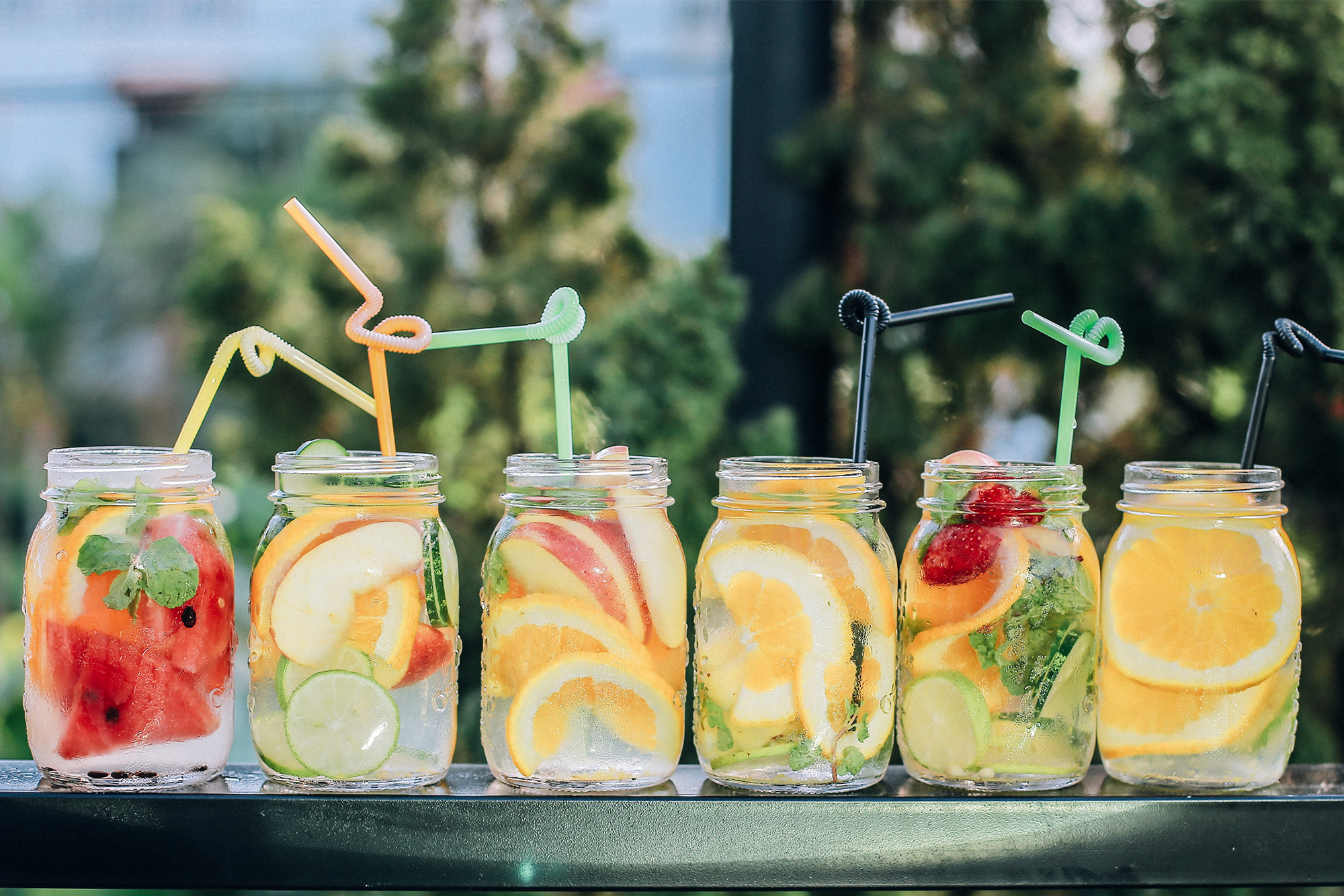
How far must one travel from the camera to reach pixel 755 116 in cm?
167

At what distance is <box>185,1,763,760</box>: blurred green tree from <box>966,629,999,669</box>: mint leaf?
103 centimetres

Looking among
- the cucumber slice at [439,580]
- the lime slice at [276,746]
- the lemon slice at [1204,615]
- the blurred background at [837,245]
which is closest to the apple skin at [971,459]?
the lemon slice at [1204,615]

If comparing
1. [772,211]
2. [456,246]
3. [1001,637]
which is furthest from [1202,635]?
[456,246]

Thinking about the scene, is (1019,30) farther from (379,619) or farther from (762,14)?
(379,619)

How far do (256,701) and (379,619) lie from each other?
96 mm

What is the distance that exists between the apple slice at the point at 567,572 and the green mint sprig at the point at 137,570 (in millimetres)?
188

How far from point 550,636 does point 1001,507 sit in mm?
288

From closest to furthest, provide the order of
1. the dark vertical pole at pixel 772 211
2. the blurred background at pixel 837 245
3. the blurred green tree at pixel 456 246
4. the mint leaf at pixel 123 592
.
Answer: the mint leaf at pixel 123 592 → the blurred background at pixel 837 245 → the dark vertical pole at pixel 772 211 → the blurred green tree at pixel 456 246

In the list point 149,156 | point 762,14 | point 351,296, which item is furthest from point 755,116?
point 149,156

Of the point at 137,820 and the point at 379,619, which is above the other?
the point at 379,619

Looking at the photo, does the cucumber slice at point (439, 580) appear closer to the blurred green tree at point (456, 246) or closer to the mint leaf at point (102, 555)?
the mint leaf at point (102, 555)

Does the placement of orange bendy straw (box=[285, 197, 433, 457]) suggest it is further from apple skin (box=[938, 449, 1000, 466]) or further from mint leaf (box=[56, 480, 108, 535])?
apple skin (box=[938, 449, 1000, 466])

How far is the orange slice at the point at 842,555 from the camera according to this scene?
70 centimetres

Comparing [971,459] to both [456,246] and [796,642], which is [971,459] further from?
[456,246]
